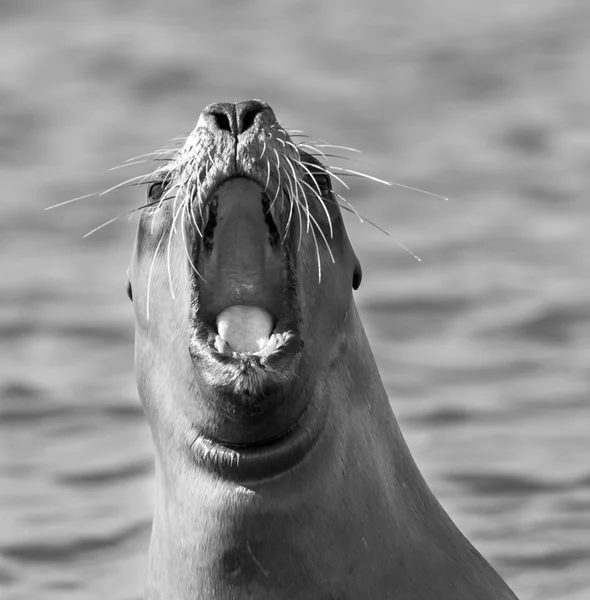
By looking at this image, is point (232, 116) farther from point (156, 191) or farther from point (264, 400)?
point (264, 400)

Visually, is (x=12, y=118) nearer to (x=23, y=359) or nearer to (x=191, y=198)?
(x=23, y=359)

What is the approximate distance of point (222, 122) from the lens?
4559 millimetres

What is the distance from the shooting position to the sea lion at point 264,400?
14.4 feet

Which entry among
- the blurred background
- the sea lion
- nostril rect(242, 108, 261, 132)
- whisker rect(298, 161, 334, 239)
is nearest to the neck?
the sea lion

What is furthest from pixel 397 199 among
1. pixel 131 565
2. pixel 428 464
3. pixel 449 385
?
pixel 131 565

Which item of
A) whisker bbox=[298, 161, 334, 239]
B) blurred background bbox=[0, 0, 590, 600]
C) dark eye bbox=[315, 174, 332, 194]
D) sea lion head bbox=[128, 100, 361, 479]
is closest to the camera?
sea lion head bbox=[128, 100, 361, 479]

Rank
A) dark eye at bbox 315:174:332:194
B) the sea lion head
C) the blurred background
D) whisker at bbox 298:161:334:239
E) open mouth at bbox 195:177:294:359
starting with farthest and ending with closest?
the blurred background < dark eye at bbox 315:174:332:194 < whisker at bbox 298:161:334:239 < open mouth at bbox 195:177:294:359 < the sea lion head

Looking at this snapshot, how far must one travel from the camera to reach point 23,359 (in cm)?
870

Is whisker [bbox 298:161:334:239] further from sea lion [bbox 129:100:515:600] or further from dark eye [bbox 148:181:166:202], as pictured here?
dark eye [bbox 148:181:166:202]

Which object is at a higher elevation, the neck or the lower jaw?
the lower jaw

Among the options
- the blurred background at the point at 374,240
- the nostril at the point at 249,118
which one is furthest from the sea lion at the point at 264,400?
the blurred background at the point at 374,240

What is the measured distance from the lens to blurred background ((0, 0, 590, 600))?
7.19 meters

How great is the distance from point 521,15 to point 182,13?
265 centimetres

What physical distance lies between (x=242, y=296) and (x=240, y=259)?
0.11m
